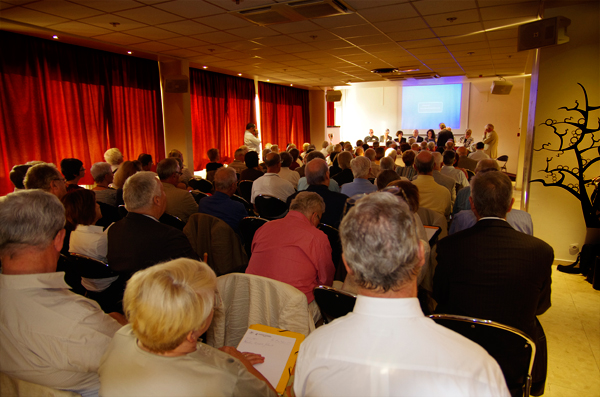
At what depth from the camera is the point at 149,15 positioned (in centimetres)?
456

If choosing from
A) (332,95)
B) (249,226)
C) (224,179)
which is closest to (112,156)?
(224,179)

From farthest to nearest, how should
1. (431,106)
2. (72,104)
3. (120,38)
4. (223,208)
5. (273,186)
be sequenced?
(431,106)
(72,104)
(120,38)
(273,186)
(223,208)

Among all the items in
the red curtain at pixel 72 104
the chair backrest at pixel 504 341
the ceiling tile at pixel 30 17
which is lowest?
the chair backrest at pixel 504 341

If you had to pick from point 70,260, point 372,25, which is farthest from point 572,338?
point 372,25

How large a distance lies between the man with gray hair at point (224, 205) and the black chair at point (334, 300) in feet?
5.85

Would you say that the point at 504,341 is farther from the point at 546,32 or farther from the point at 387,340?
the point at 546,32

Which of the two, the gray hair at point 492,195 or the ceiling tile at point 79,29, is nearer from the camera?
the gray hair at point 492,195

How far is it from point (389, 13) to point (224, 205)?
3.14 meters

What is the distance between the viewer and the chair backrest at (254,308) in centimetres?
164

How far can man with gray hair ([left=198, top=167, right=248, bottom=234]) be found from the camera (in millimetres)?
3434

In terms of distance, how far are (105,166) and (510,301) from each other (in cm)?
388

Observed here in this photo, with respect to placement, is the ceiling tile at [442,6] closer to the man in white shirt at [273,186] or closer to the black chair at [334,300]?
the man in white shirt at [273,186]

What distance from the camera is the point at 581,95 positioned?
415 centimetres

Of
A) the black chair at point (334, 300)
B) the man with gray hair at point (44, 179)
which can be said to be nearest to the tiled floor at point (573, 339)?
the black chair at point (334, 300)
